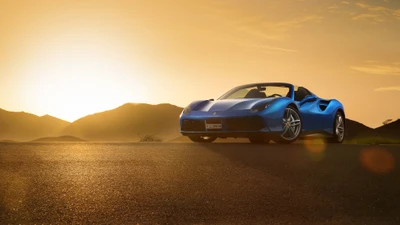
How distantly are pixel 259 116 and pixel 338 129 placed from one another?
3615 millimetres

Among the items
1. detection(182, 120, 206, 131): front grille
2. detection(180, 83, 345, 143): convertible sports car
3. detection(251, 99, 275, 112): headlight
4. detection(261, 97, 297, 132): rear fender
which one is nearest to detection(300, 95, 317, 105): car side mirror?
detection(180, 83, 345, 143): convertible sports car

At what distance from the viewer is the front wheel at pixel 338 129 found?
44.2 ft

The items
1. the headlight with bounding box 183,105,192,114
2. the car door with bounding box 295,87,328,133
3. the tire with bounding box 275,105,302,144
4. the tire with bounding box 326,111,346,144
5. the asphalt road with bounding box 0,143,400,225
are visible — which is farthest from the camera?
the tire with bounding box 326,111,346,144

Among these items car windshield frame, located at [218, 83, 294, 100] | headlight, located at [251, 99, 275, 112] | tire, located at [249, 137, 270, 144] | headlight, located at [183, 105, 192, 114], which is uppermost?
car windshield frame, located at [218, 83, 294, 100]

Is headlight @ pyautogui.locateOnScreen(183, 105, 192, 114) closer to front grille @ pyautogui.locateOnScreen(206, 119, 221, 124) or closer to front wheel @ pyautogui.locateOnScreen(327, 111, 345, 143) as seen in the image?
front grille @ pyautogui.locateOnScreen(206, 119, 221, 124)

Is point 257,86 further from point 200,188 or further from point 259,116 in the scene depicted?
point 200,188

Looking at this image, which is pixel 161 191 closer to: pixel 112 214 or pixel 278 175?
pixel 112 214

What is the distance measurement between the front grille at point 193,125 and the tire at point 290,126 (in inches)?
60.4

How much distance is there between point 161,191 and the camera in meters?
5.45

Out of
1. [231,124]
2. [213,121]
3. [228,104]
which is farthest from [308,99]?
[213,121]

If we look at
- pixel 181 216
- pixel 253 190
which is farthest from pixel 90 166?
pixel 181 216

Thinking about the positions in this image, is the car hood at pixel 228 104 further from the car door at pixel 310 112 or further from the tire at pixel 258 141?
the car door at pixel 310 112

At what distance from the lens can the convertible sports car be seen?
10984mm

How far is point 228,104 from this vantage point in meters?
11.4
